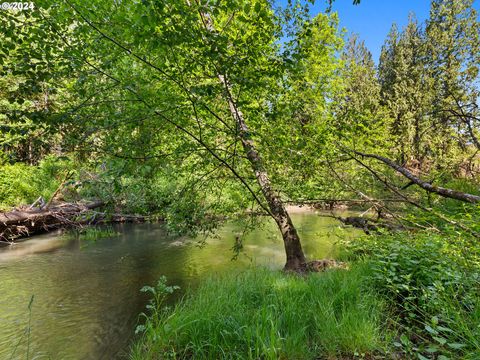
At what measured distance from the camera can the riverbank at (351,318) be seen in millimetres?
2303

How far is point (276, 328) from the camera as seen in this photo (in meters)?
2.62

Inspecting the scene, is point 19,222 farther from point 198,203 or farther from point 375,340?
point 375,340

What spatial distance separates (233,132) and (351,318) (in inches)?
116

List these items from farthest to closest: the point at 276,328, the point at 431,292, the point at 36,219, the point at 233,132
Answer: the point at 36,219 → the point at 233,132 → the point at 431,292 → the point at 276,328

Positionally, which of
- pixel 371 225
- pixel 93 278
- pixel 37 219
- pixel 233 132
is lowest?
pixel 93 278

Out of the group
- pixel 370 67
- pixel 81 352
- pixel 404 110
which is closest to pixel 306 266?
pixel 81 352

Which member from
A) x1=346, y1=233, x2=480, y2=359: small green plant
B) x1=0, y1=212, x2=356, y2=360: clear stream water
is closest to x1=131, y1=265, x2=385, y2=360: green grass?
x1=346, y1=233, x2=480, y2=359: small green plant

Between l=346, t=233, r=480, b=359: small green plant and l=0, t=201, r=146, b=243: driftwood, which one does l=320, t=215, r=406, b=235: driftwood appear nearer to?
l=346, t=233, r=480, b=359: small green plant

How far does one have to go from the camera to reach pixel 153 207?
7.08m

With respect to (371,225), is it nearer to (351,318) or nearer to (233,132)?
(233,132)

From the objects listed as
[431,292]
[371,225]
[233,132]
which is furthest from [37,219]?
[431,292]

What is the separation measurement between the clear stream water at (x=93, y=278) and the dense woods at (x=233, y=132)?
1345mm

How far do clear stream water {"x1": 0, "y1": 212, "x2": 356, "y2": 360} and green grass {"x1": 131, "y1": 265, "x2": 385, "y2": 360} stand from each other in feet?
4.39

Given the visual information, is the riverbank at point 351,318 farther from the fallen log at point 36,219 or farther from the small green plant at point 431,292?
the fallen log at point 36,219
